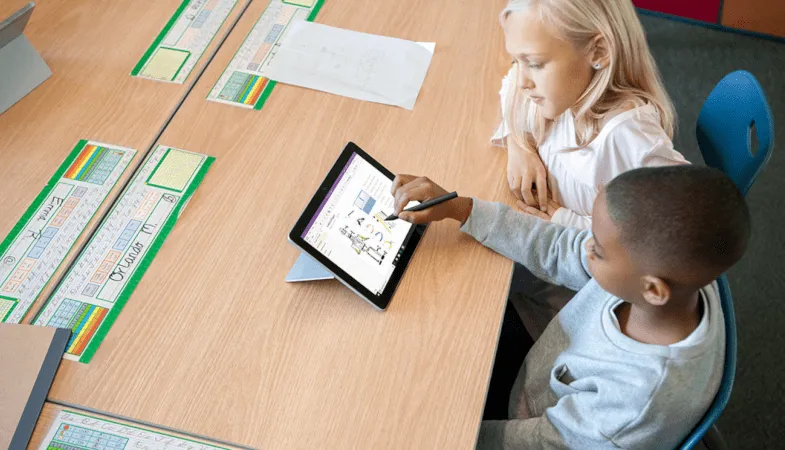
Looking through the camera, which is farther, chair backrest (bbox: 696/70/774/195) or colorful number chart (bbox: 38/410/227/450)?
chair backrest (bbox: 696/70/774/195)

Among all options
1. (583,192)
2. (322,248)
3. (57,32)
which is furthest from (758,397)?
(57,32)

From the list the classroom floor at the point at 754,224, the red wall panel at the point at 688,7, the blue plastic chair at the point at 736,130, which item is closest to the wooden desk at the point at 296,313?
the blue plastic chair at the point at 736,130

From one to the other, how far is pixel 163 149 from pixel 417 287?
61 centimetres

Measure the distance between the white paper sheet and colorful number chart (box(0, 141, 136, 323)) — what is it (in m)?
0.41

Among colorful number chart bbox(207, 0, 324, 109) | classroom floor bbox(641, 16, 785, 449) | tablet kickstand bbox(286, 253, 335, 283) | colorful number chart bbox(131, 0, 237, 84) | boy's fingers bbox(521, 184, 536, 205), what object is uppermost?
colorful number chart bbox(131, 0, 237, 84)

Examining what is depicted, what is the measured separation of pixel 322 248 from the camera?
1061mm

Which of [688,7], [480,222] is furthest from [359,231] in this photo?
[688,7]

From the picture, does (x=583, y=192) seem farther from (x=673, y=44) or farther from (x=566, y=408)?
(x=673, y=44)

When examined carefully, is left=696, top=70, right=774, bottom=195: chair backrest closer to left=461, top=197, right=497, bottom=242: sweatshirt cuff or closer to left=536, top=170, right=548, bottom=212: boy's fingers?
left=536, top=170, right=548, bottom=212: boy's fingers

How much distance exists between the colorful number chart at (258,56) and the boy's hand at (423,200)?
0.43 metres

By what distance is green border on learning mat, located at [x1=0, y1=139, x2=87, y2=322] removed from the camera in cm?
119

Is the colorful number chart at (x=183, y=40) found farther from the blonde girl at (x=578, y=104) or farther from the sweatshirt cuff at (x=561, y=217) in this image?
the sweatshirt cuff at (x=561, y=217)

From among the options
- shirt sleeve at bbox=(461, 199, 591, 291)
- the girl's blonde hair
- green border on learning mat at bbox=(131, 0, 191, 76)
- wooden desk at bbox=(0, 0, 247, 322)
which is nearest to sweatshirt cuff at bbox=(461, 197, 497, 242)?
shirt sleeve at bbox=(461, 199, 591, 291)

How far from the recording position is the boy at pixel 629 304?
0.84 metres
